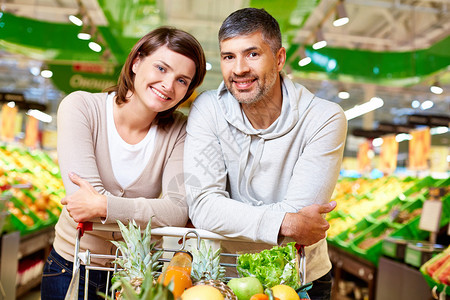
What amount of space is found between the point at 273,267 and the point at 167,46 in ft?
3.37

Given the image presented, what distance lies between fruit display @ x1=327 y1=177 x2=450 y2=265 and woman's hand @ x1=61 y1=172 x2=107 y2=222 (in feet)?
13.9

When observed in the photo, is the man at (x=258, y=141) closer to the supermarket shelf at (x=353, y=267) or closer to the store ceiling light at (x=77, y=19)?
the supermarket shelf at (x=353, y=267)

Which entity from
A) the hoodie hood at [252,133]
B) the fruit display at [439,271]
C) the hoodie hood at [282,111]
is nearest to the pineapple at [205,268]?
the hoodie hood at [252,133]

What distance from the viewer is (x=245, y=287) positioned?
5.11ft

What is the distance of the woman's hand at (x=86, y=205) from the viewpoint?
1.94m

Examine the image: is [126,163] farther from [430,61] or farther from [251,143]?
[430,61]

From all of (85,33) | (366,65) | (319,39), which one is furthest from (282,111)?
(366,65)

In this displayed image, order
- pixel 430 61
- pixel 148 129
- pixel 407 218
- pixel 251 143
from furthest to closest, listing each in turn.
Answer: pixel 430 61
pixel 407 218
pixel 148 129
pixel 251 143

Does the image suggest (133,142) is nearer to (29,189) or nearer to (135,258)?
(135,258)

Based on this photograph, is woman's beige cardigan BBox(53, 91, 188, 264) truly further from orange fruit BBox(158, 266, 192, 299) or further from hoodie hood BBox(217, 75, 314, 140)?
orange fruit BBox(158, 266, 192, 299)

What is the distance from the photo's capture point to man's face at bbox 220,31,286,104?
212cm

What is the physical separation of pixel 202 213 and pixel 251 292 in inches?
22.6

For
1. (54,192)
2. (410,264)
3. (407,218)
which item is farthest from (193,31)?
(410,264)

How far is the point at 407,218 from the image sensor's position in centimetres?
633
